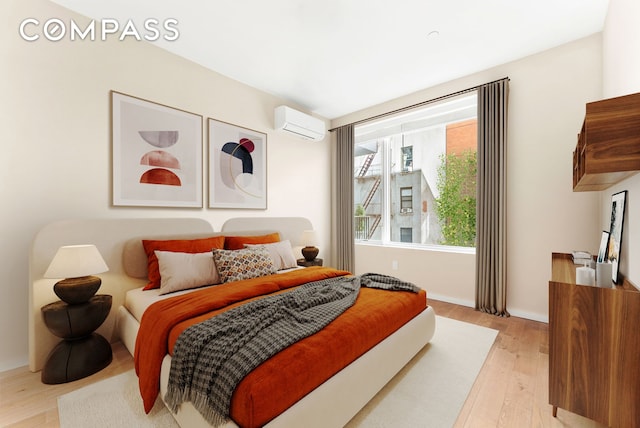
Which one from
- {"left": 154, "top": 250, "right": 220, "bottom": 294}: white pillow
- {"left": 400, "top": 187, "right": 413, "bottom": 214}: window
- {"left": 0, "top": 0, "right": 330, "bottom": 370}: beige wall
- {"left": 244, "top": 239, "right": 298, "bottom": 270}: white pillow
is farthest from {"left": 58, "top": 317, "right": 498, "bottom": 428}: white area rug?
{"left": 400, "top": 187, "right": 413, "bottom": 214}: window

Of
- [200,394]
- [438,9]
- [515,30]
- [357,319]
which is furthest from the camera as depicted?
[515,30]

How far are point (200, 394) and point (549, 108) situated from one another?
3.72 meters

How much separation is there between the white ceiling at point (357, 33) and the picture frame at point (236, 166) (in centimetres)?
67

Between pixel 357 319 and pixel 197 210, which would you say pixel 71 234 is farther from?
pixel 357 319

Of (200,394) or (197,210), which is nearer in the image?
(200,394)

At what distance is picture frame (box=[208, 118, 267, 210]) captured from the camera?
3.11m

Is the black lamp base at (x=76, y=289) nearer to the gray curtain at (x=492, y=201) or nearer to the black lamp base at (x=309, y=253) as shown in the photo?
the black lamp base at (x=309, y=253)

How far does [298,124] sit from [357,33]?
1509 mm

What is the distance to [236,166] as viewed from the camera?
332 centimetres

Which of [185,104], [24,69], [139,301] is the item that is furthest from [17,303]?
[185,104]

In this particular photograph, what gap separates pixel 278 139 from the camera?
151 inches

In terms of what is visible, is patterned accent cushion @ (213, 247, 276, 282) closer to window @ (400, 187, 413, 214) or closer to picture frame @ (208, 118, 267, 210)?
picture frame @ (208, 118, 267, 210)

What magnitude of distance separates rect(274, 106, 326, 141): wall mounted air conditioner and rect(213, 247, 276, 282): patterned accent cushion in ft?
6.08

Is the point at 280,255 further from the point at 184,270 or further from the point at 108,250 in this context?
the point at 108,250
